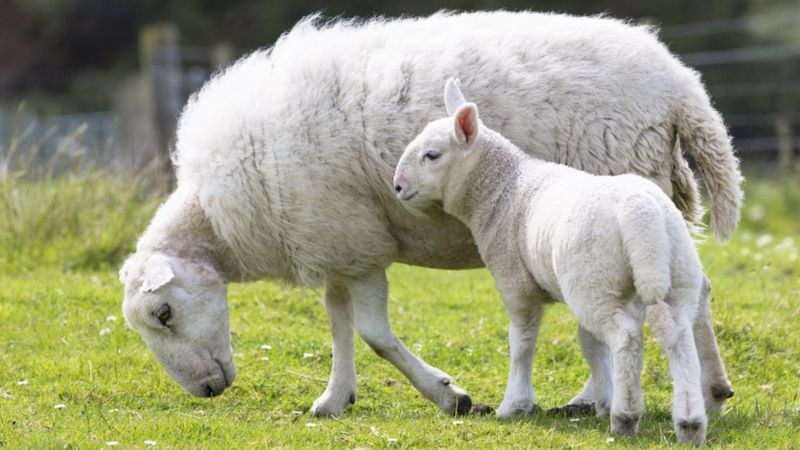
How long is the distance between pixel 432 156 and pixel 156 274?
4.84 ft

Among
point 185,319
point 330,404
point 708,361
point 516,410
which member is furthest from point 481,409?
point 185,319

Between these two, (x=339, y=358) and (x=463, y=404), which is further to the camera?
(x=339, y=358)

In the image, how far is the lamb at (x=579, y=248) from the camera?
527cm

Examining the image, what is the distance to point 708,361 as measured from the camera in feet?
20.6

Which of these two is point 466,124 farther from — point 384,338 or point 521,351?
point 384,338

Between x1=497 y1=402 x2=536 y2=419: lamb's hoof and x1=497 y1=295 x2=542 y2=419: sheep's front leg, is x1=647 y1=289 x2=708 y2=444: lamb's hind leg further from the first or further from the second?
x1=497 y1=402 x2=536 y2=419: lamb's hoof

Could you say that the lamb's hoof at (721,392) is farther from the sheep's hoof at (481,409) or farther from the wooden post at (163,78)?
the wooden post at (163,78)

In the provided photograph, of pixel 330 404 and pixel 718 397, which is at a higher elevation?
pixel 718 397

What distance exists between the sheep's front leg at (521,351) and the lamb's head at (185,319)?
149 centimetres

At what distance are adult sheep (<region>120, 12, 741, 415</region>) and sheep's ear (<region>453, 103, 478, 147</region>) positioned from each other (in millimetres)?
341

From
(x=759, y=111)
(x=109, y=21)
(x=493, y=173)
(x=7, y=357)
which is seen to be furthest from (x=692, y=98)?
(x=109, y=21)

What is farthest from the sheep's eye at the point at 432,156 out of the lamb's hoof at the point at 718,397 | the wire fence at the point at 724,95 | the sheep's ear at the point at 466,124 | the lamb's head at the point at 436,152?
the wire fence at the point at 724,95

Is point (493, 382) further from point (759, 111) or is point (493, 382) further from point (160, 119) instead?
point (759, 111)

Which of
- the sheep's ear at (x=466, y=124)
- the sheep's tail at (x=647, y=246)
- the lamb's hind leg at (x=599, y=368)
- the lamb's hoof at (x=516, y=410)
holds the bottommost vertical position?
the lamb's hoof at (x=516, y=410)
